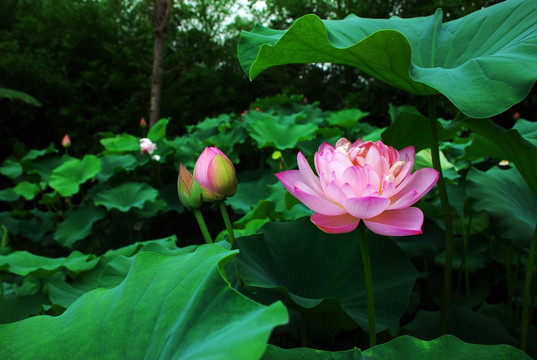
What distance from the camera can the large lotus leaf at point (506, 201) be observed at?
0.76 metres

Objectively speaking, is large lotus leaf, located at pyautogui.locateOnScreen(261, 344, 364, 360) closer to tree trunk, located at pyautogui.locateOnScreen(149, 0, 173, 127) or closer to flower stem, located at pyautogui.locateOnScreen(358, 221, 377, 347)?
flower stem, located at pyautogui.locateOnScreen(358, 221, 377, 347)

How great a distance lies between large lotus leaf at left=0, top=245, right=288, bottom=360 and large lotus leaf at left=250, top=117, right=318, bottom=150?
177 centimetres

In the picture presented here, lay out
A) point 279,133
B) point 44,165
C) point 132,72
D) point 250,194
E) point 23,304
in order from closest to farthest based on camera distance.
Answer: point 23,304, point 250,194, point 279,133, point 44,165, point 132,72

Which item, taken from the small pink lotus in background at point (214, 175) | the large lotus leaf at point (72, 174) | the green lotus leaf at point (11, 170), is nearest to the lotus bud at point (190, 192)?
the small pink lotus in background at point (214, 175)

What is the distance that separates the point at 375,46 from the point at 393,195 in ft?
0.70

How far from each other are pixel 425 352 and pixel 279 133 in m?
1.92

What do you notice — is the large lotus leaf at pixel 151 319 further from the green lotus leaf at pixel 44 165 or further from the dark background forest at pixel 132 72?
the dark background forest at pixel 132 72

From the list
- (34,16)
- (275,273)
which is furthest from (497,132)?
(34,16)

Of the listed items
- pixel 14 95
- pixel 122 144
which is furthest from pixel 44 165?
pixel 14 95

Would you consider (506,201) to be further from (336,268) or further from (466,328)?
(336,268)

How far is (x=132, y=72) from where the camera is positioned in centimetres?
590

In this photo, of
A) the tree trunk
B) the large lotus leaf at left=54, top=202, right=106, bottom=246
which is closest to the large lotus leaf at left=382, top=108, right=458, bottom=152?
the large lotus leaf at left=54, top=202, right=106, bottom=246

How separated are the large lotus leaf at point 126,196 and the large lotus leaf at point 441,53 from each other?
1456 mm

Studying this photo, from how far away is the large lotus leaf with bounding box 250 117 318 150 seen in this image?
2213mm
